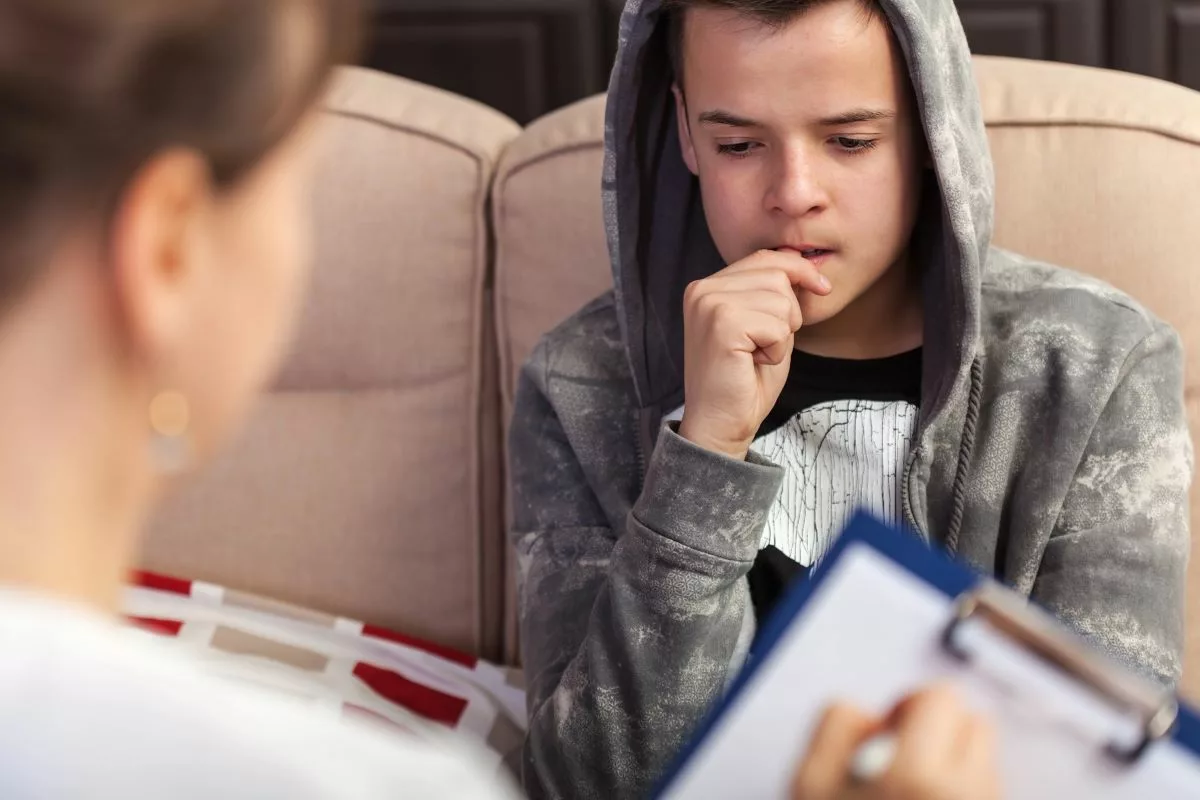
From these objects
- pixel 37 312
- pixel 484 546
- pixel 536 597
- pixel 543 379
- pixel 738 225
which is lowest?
pixel 484 546

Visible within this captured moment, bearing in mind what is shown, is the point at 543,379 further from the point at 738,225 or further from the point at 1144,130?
the point at 1144,130

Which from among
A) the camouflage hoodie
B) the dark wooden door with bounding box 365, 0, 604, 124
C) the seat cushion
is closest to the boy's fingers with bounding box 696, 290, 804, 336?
the camouflage hoodie

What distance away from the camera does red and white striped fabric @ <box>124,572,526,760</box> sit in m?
1.40

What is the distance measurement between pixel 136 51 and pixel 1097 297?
3.09 feet

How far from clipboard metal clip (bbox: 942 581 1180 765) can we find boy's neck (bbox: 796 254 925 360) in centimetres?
59

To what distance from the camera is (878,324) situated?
1.17 meters

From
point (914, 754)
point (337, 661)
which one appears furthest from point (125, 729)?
point (337, 661)

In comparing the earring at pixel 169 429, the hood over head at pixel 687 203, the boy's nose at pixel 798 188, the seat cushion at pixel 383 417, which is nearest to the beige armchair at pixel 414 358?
the seat cushion at pixel 383 417

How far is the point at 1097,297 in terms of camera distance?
1131 mm

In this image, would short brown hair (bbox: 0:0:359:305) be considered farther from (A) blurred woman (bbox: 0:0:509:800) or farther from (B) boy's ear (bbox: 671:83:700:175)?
(B) boy's ear (bbox: 671:83:700:175)

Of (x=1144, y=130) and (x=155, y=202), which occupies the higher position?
(x=155, y=202)

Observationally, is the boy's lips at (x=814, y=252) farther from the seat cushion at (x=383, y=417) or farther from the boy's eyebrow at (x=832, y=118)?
the seat cushion at (x=383, y=417)

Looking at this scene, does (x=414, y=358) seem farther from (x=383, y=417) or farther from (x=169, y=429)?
(x=169, y=429)

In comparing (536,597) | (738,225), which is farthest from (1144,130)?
(536,597)
